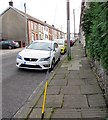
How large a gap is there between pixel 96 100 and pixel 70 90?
4.32 feet

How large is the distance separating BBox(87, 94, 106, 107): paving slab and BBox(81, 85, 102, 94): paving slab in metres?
0.44

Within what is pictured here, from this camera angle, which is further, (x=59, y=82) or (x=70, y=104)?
Answer: (x=59, y=82)

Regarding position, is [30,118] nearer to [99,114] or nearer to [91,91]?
[99,114]

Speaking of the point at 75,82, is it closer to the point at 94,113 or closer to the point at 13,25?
the point at 94,113

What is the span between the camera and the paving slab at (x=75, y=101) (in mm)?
5602

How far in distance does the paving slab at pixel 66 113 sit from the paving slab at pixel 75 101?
288 mm

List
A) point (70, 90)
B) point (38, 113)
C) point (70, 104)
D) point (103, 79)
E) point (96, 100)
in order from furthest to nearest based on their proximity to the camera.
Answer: point (70, 90) → point (103, 79) → point (96, 100) → point (70, 104) → point (38, 113)

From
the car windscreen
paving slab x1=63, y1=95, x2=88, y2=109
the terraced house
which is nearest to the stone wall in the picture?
paving slab x1=63, y1=95, x2=88, y2=109

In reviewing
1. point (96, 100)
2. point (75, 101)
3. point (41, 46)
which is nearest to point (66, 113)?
point (75, 101)

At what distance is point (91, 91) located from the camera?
6.97 metres

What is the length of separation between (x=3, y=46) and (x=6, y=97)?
33.1 metres

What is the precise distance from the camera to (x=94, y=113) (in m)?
5.04

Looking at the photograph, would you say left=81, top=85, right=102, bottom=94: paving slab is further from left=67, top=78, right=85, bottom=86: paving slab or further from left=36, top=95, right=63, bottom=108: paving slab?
left=36, top=95, right=63, bottom=108: paving slab

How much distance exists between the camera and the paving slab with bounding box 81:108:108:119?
16.0 feet
